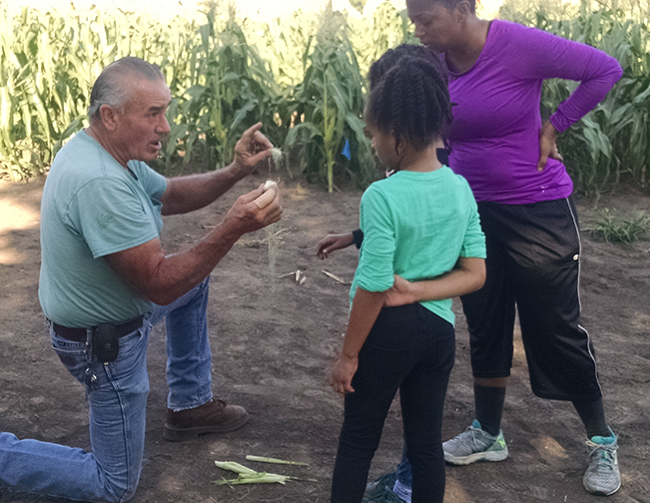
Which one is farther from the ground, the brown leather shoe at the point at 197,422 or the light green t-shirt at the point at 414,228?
the light green t-shirt at the point at 414,228

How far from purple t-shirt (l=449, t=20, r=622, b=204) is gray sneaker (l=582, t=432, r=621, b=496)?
1.00 meters

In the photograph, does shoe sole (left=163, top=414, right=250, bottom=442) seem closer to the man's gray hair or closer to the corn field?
the man's gray hair

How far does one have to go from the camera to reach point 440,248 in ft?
6.49

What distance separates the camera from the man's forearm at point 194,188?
2943mm

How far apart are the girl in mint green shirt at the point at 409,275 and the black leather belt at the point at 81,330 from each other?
811 mm

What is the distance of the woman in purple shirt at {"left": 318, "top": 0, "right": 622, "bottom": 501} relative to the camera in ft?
7.93

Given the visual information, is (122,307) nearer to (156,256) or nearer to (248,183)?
(156,256)

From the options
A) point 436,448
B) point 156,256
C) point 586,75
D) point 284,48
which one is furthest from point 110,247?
point 284,48

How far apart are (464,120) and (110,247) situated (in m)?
1.32

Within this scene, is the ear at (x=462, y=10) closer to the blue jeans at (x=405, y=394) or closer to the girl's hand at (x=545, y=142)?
the girl's hand at (x=545, y=142)

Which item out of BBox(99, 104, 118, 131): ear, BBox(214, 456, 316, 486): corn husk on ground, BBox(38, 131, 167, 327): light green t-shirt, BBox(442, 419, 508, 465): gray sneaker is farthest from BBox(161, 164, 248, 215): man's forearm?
BBox(442, 419, 508, 465): gray sneaker

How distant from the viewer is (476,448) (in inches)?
112

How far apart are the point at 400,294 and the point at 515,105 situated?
3.13 ft

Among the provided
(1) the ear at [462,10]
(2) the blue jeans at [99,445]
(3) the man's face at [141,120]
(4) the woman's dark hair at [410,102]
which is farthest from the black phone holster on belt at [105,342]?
(1) the ear at [462,10]
